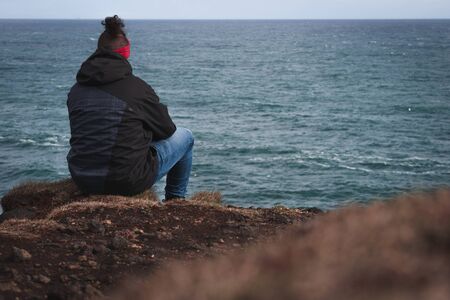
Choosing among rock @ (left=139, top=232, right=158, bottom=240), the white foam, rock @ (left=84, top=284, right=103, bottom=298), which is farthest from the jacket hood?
the white foam

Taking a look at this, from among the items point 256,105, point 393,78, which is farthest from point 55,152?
point 393,78

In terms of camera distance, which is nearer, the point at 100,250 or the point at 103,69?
the point at 100,250

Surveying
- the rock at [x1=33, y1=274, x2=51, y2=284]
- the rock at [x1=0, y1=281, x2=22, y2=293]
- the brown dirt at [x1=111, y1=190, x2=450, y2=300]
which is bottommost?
the rock at [x1=33, y1=274, x2=51, y2=284]

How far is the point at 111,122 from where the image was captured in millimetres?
7652

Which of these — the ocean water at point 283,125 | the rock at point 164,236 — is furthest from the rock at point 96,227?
the ocean water at point 283,125

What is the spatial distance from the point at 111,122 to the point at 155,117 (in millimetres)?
704

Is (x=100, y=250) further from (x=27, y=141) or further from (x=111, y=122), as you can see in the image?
(x=27, y=141)

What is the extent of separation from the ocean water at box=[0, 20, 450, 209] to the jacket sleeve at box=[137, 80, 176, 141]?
3319mm

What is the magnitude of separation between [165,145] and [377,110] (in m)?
73.8

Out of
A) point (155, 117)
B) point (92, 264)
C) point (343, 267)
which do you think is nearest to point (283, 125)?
point (155, 117)

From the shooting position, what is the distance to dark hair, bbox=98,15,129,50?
7930 millimetres

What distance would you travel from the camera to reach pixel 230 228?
25.0 feet

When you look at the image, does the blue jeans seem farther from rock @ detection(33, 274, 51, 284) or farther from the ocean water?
rock @ detection(33, 274, 51, 284)

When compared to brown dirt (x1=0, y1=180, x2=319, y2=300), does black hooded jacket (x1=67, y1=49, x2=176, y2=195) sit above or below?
above
